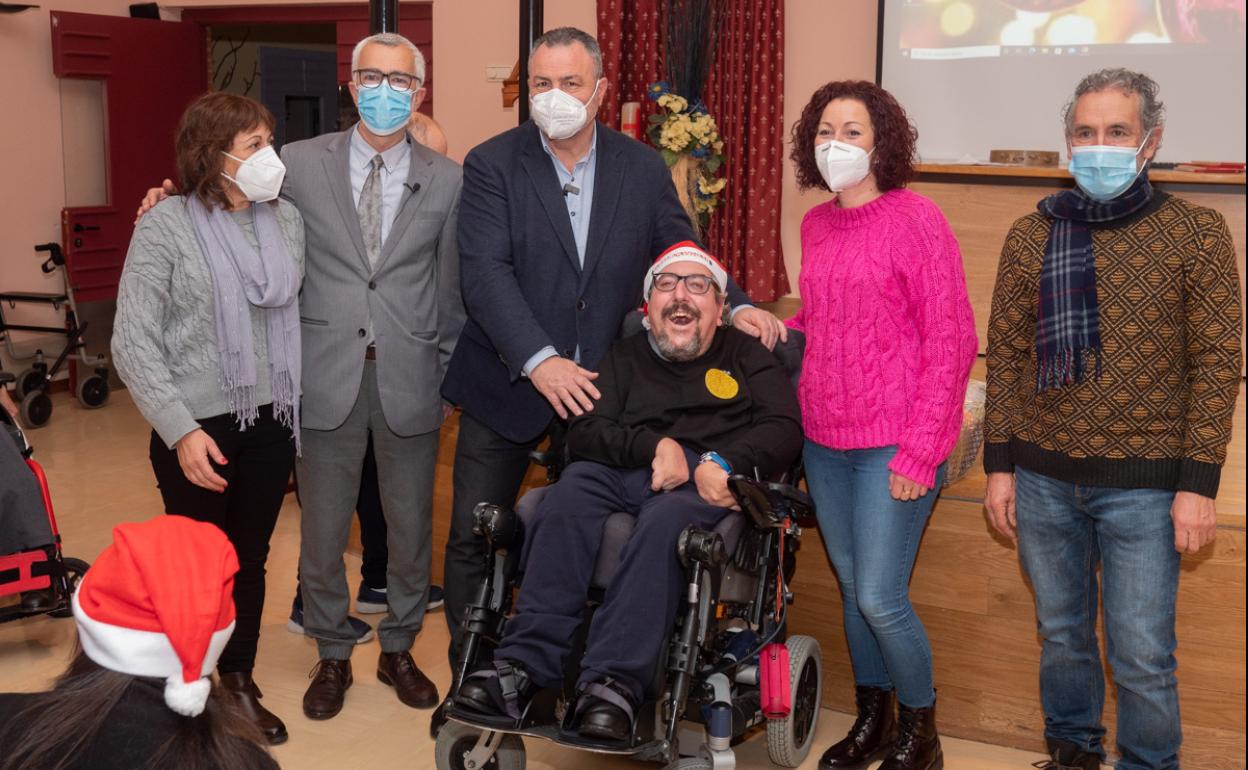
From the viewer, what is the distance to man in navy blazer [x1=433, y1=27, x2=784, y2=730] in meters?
2.84

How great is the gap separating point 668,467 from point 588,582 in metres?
0.31

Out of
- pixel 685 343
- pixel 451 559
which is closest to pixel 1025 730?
pixel 685 343

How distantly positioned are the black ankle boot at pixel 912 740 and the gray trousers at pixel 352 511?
125 centimetres

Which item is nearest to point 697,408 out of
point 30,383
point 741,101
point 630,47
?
point 741,101

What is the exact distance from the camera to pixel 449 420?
13.8 feet

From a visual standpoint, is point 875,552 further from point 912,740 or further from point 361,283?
point 361,283

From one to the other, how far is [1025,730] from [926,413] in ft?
3.21

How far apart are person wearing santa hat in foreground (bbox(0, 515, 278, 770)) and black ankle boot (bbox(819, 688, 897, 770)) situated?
5.82 feet

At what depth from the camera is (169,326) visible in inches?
111

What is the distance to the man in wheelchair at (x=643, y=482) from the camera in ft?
8.09

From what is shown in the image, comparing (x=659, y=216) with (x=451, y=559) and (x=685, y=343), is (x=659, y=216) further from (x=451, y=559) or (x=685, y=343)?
(x=451, y=559)

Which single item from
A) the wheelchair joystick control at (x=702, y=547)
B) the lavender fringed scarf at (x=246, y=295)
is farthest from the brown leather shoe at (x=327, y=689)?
the wheelchair joystick control at (x=702, y=547)

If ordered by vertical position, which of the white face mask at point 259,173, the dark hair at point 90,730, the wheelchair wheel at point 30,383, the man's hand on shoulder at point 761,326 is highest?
the white face mask at point 259,173

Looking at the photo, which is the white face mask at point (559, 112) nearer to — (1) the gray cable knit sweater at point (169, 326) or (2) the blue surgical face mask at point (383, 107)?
(2) the blue surgical face mask at point (383, 107)
